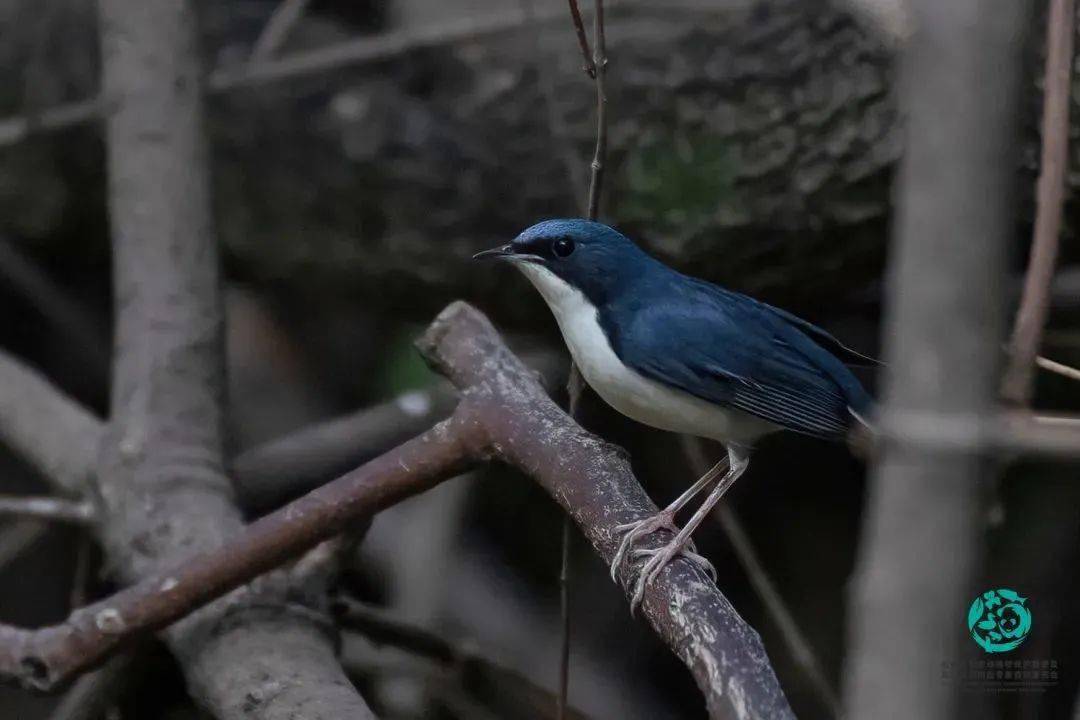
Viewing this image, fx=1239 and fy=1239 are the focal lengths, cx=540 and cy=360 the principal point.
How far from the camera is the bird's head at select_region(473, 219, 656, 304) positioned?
2514mm

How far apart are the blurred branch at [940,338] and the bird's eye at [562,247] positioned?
71.2 inches

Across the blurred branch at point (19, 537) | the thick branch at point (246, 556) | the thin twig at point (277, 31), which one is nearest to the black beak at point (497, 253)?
the thick branch at point (246, 556)

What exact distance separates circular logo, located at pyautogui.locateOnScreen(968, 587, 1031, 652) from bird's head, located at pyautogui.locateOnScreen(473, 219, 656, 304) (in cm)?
98

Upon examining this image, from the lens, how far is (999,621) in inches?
107

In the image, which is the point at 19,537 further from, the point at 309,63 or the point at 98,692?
the point at 309,63

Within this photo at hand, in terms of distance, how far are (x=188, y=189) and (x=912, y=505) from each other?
3019mm

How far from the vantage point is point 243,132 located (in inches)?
159

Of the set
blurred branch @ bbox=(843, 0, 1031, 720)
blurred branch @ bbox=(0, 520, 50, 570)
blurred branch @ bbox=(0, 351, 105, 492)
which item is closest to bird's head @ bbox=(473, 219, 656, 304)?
blurred branch @ bbox=(0, 351, 105, 492)

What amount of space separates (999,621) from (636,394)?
1.02 meters

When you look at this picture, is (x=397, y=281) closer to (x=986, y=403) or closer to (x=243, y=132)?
(x=243, y=132)

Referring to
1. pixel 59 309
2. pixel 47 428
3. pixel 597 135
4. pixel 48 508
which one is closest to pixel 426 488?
pixel 597 135

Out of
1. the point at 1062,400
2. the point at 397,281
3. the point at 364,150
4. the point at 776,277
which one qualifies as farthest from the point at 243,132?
the point at 1062,400

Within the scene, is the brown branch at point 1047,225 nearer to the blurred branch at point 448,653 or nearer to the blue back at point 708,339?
the blue back at point 708,339

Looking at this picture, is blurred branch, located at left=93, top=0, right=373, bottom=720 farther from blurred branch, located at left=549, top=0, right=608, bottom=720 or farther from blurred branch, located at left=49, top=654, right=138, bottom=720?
blurred branch, located at left=549, top=0, right=608, bottom=720
